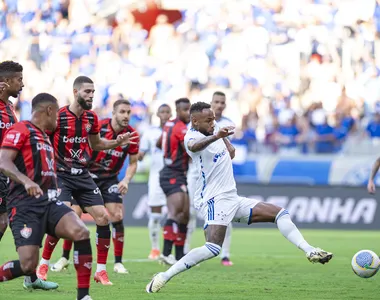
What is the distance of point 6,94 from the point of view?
9656mm

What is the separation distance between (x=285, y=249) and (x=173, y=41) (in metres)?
15.5

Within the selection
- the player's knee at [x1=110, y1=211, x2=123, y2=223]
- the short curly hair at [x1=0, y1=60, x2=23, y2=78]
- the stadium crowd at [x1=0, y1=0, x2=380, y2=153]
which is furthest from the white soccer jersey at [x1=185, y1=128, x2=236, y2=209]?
the stadium crowd at [x1=0, y1=0, x2=380, y2=153]

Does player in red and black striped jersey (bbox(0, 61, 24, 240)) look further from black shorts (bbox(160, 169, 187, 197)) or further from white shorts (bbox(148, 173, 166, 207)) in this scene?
white shorts (bbox(148, 173, 166, 207))

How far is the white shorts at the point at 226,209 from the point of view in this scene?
952 cm

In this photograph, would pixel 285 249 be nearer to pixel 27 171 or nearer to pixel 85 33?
pixel 27 171

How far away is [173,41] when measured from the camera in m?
31.3

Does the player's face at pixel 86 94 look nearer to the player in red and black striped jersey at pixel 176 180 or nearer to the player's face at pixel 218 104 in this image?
the player in red and black striped jersey at pixel 176 180

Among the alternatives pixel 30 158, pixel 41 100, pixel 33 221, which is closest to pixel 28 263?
pixel 33 221

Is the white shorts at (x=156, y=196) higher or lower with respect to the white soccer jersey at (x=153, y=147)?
lower

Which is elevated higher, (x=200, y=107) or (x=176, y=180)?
(x=200, y=107)

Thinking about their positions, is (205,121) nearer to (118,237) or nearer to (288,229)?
(288,229)

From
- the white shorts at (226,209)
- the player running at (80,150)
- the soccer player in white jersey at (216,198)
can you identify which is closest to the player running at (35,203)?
the soccer player in white jersey at (216,198)

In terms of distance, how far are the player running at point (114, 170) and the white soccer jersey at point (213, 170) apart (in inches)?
87.2

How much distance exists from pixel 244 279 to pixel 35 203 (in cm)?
421
